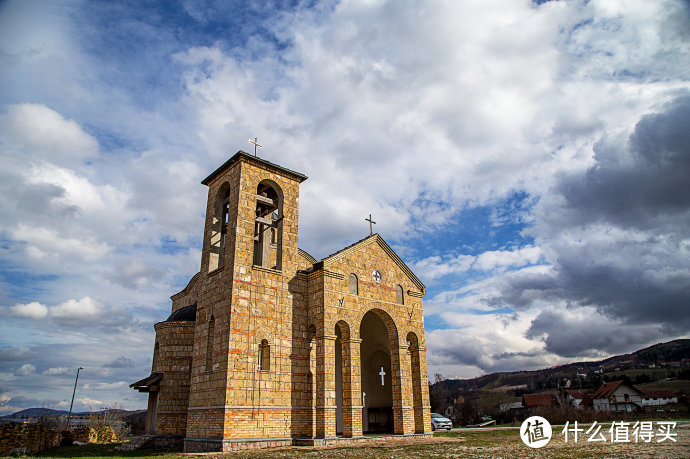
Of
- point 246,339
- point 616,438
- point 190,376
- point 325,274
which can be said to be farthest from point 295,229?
point 616,438

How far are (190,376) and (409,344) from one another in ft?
35.0

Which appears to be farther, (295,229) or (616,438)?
(295,229)

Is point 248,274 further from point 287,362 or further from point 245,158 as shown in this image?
point 245,158

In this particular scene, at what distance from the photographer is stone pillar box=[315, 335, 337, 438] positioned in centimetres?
1733

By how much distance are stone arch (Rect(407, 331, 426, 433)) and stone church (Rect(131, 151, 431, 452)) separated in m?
0.06

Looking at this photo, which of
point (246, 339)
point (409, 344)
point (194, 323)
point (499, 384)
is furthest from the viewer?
point (499, 384)

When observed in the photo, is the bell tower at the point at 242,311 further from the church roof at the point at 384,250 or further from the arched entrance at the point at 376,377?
the arched entrance at the point at 376,377

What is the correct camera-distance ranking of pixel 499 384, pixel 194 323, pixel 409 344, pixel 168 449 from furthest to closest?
pixel 499 384 < pixel 409 344 < pixel 194 323 < pixel 168 449

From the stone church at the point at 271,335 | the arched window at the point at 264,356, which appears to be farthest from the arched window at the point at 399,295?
the arched window at the point at 264,356

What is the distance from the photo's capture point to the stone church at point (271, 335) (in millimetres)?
16500

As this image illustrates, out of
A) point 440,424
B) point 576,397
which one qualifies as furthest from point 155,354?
point 576,397

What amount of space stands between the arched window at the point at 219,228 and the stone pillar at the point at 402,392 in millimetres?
9547

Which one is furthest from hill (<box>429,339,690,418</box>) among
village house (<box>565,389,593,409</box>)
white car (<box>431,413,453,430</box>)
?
white car (<box>431,413,453,430</box>)

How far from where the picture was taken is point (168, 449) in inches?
719
